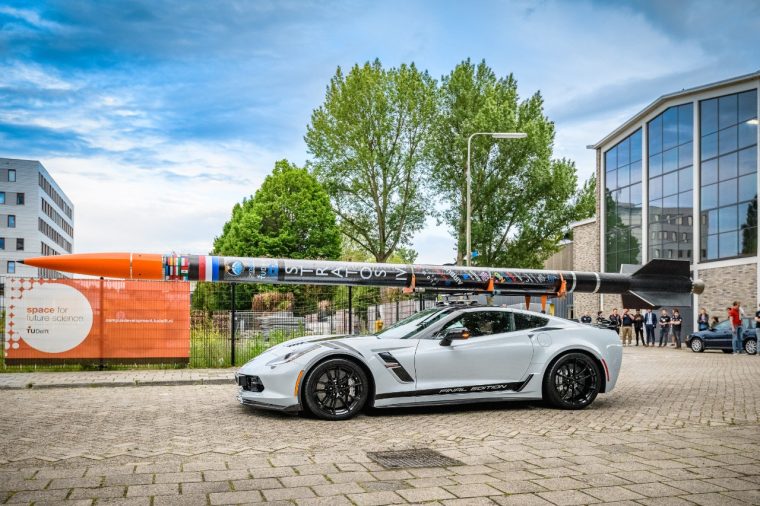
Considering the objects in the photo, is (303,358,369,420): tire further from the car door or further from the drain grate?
the drain grate

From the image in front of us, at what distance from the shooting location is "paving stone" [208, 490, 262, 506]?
470 cm

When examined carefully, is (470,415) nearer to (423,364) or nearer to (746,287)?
(423,364)

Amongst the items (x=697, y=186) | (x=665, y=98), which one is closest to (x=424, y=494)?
(x=697, y=186)

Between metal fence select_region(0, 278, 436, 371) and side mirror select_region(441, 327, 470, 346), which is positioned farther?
metal fence select_region(0, 278, 436, 371)

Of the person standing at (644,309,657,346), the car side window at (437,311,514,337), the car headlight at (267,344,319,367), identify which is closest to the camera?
the car headlight at (267,344,319,367)

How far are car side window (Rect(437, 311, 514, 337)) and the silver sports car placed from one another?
14 mm

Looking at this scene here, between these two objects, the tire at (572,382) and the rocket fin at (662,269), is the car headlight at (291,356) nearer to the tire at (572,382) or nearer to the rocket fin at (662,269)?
the tire at (572,382)

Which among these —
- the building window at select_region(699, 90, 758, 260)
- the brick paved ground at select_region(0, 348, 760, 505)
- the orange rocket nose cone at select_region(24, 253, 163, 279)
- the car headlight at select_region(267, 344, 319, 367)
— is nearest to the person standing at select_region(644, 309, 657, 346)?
the building window at select_region(699, 90, 758, 260)

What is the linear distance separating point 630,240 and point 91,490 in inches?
1574

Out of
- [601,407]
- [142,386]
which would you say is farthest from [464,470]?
[142,386]

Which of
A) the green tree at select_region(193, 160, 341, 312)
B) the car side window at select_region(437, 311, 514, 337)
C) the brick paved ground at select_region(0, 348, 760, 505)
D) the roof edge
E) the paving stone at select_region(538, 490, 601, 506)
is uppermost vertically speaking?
the roof edge


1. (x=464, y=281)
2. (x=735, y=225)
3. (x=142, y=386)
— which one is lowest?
(x=142, y=386)

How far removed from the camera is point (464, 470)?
18.6 feet

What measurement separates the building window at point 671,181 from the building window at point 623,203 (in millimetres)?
1379
